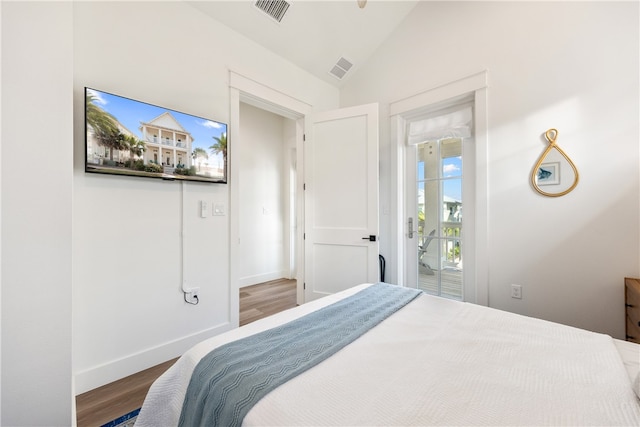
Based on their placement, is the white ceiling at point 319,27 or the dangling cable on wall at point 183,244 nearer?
the dangling cable on wall at point 183,244

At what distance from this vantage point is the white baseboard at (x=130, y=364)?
165 cm

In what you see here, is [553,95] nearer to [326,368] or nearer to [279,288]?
[326,368]

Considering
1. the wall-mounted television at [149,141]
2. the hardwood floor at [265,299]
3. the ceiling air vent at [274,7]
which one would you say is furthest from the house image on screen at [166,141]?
the hardwood floor at [265,299]

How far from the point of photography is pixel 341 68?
3193 millimetres

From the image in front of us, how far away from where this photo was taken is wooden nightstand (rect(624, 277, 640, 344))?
1502 mm

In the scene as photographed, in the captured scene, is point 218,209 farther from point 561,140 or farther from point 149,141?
point 561,140

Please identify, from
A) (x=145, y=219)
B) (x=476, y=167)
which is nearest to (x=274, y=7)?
(x=145, y=219)

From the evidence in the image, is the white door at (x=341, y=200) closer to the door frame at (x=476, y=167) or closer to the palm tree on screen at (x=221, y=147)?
the door frame at (x=476, y=167)

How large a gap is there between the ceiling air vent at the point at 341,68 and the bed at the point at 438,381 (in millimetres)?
2972

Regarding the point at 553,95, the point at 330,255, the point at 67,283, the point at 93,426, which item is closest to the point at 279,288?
the point at 330,255

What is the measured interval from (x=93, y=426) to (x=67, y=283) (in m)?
0.85

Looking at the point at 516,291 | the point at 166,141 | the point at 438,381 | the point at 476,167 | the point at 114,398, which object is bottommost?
the point at 114,398

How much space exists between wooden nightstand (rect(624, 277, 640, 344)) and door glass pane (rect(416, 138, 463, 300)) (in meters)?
Result: 1.08

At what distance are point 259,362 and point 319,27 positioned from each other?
9.89ft
